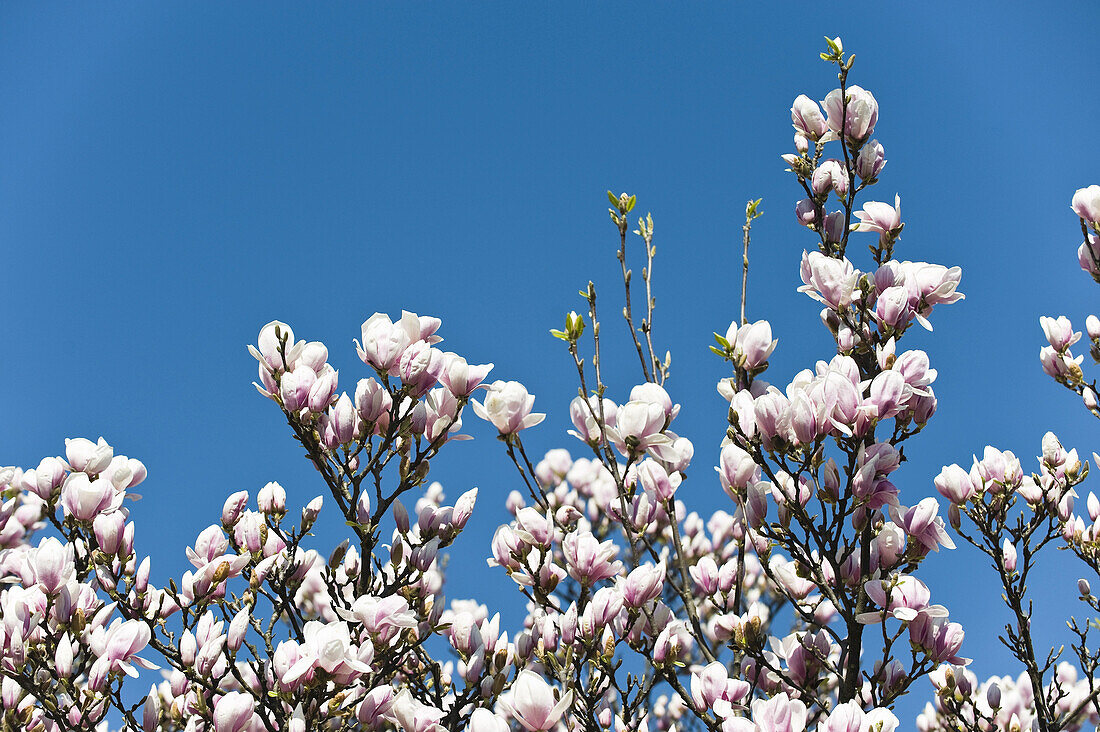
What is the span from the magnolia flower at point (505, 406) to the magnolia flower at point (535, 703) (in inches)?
33.6

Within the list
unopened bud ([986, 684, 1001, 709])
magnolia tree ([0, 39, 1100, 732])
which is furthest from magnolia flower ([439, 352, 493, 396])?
unopened bud ([986, 684, 1001, 709])

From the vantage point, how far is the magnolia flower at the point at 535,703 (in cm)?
219

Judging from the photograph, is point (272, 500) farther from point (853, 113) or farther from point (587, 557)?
point (853, 113)

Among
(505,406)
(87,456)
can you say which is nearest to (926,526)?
(505,406)

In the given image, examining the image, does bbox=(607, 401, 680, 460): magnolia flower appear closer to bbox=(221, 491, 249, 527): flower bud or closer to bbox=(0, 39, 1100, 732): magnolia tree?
bbox=(0, 39, 1100, 732): magnolia tree

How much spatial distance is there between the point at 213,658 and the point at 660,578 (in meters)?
1.48

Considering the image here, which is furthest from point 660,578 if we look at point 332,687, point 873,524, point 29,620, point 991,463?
point 29,620

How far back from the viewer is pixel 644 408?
2.51 m

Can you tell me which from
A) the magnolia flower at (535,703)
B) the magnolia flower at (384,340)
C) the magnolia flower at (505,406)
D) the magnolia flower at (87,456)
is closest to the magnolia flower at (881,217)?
the magnolia flower at (505,406)

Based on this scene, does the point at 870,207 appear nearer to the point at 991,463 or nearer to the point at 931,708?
the point at 991,463

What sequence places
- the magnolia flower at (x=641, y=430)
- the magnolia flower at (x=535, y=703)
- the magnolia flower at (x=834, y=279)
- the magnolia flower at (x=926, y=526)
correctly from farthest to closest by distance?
the magnolia flower at (x=834, y=279) → the magnolia flower at (x=641, y=430) → the magnolia flower at (x=926, y=526) → the magnolia flower at (x=535, y=703)

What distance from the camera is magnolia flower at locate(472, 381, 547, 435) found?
2.72 metres

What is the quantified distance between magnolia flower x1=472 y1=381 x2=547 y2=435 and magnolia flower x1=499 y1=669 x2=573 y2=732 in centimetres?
85

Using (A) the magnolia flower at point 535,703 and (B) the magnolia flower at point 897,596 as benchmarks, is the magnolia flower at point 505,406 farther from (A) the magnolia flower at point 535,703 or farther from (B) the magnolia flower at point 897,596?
(B) the magnolia flower at point 897,596
